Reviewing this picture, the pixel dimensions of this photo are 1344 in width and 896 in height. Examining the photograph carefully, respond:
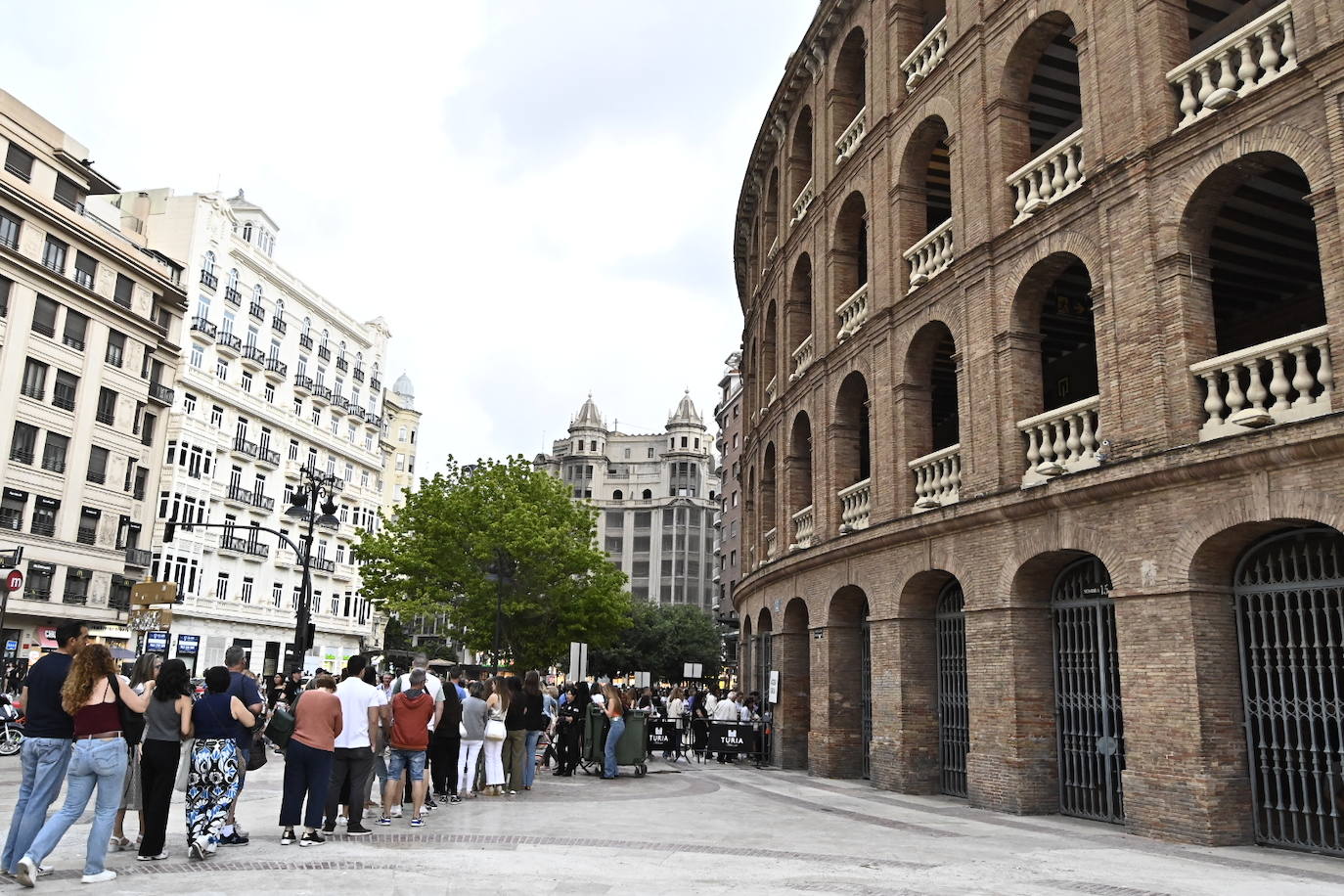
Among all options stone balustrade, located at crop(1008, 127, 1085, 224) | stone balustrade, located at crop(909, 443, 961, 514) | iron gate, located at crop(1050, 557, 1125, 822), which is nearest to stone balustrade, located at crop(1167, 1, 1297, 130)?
stone balustrade, located at crop(1008, 127, 1085, 224)

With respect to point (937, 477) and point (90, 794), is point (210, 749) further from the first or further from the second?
point (937, 477)

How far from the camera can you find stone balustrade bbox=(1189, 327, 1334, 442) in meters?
10.8

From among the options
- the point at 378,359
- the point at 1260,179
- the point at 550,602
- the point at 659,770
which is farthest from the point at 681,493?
the point at 1260,179

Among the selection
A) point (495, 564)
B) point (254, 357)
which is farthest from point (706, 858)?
point (254, 357)

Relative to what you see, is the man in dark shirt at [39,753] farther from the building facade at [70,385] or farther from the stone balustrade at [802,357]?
the building facade at [70,385]

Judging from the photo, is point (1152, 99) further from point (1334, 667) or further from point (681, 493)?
point (681, 493)

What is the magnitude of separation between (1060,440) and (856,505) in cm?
614

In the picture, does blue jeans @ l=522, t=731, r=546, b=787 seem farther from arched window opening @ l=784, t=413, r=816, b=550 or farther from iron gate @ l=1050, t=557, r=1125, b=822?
arched window opening @ l=784, t=413, r=816, b=550

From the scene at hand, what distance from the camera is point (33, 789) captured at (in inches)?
311

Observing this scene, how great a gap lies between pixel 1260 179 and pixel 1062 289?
459 cm

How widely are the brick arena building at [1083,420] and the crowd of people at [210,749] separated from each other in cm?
719

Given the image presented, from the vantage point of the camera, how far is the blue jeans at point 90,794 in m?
7.75

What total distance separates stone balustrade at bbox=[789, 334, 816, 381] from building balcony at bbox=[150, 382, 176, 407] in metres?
34.7

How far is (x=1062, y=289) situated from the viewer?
60.3ft
